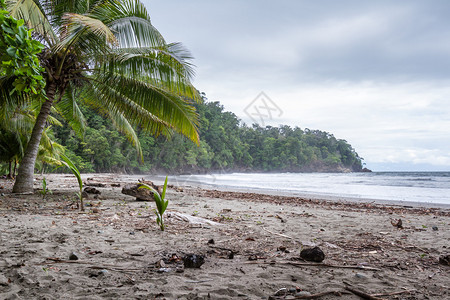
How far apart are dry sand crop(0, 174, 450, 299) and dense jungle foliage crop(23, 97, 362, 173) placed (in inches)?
562

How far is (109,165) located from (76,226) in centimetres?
3518

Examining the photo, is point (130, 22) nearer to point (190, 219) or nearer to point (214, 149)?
point (190, 219)

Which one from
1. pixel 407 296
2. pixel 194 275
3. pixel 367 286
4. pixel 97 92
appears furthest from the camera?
pixel 97 92

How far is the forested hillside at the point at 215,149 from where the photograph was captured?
1332 inches

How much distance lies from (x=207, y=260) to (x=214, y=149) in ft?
192

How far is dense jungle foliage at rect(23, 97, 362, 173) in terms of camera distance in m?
33.7

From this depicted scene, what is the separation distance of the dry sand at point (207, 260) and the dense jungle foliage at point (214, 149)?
46.8 ft

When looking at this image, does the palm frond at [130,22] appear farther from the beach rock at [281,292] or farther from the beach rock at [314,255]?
the beach rock at [281,292]

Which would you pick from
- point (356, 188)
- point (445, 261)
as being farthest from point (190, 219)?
point (356, 188)

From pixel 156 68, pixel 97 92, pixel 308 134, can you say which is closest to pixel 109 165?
pixel 97 92

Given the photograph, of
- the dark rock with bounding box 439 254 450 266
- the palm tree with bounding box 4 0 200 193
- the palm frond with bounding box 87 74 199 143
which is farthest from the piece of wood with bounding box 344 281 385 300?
the palm frond with bounding box 87 74 199 143

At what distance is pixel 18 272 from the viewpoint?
211 cm

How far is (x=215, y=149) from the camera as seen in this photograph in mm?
61469

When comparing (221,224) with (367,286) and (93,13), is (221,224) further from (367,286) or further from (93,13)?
(93,13)
